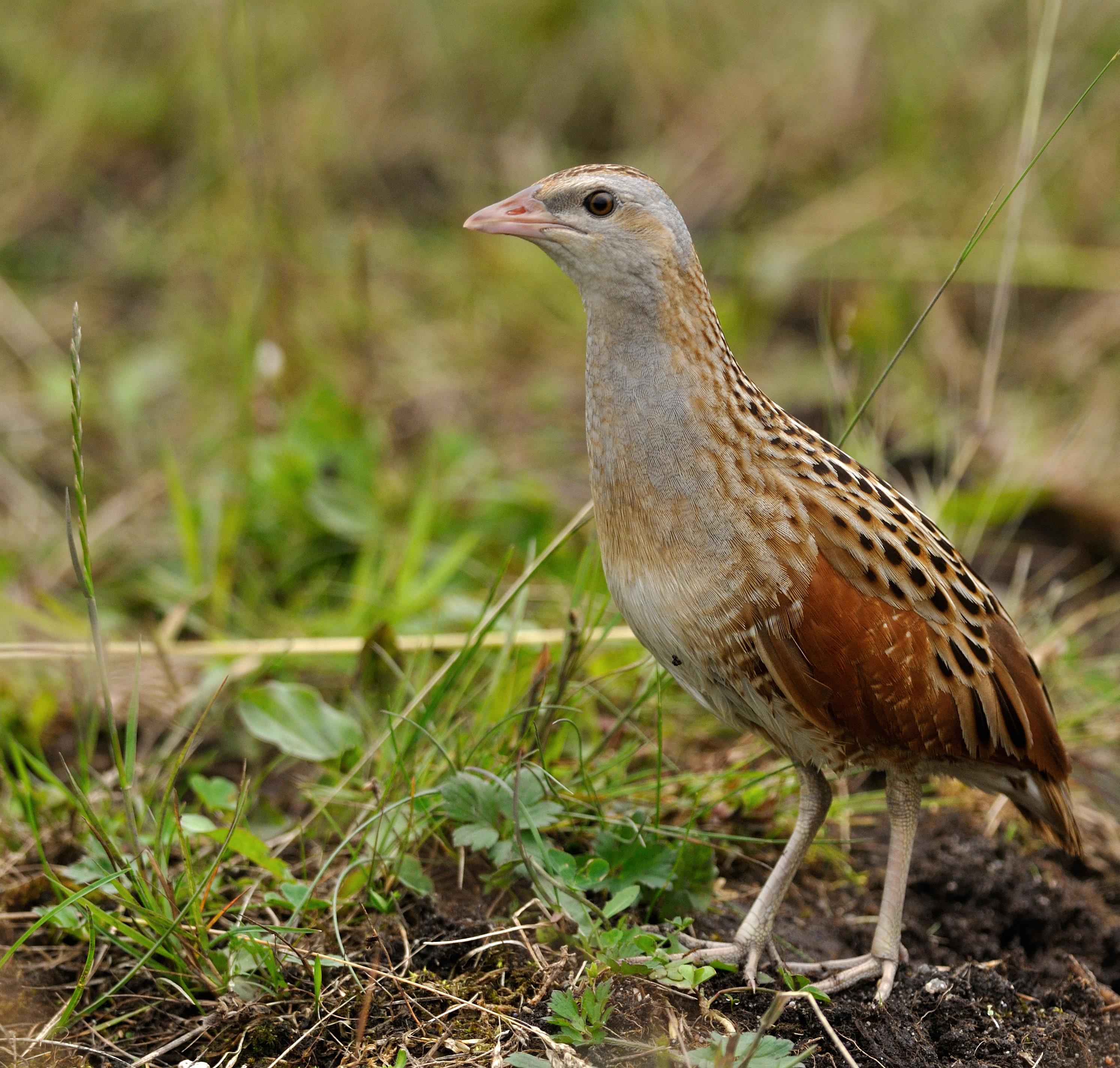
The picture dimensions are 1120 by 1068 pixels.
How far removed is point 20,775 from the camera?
2912 millimetres

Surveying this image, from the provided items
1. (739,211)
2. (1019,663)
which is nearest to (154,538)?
(739,211)

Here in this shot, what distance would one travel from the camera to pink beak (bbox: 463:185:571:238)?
2.71 m

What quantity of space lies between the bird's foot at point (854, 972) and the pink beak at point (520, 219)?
65.8 inches

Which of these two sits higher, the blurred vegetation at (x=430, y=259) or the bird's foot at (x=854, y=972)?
the blurred vegetation at (x=430, y=259)

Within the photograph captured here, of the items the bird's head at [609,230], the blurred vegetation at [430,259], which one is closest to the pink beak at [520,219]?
the bird's head at [609,230]

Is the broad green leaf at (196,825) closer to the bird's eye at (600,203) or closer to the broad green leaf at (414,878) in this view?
the broad green leaf at (414,878)

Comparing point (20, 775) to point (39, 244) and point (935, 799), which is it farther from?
point (39, 244)

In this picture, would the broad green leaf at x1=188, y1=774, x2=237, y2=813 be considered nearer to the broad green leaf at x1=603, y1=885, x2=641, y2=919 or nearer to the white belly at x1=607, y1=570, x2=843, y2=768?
the broad green leaf at x1=603, y1=885, x2=641, y2=919

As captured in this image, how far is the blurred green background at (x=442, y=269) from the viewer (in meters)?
4.53

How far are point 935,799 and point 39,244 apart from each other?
5381 mm

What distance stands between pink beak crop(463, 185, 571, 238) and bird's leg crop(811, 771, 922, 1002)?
140 centimetres

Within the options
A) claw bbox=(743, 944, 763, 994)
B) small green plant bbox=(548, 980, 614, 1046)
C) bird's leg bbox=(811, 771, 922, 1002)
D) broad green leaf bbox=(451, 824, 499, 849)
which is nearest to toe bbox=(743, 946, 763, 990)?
claw bbox=(743, 944, 763, 994)

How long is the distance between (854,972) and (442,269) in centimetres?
460

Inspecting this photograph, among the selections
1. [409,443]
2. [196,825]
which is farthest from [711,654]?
[409,443]
